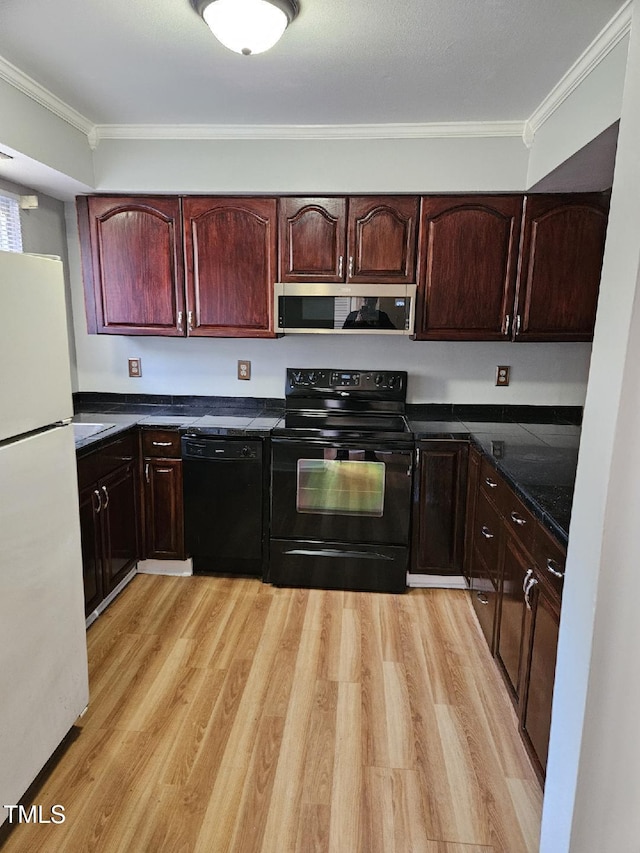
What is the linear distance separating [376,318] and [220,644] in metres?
1.79

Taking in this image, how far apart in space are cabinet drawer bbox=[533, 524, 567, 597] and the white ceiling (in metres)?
1.58

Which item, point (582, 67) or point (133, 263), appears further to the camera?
point (133, 263)

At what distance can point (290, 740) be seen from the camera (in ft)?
5.97

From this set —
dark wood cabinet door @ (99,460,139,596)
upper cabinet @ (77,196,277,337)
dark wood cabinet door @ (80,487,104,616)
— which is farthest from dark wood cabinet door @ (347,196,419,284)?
dark wood cabinet door @ (80,487,104,616)

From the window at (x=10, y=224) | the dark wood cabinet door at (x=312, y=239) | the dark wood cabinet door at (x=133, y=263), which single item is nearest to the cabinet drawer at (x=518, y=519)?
the dark wood cabinet door at (x=312, y=239)

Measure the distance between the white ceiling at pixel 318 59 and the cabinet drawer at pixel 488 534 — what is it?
5.63 feet

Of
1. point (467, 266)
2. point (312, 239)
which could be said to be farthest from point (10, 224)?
point (467, 266)

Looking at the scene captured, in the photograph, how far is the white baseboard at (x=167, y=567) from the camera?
2967 mm

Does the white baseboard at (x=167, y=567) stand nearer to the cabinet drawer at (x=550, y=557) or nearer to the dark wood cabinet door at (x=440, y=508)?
the dark wood cabinet door at (x=440, y=508)

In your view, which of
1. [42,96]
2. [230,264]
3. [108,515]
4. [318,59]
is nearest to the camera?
[318,59]

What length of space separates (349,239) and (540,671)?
7.03 ft

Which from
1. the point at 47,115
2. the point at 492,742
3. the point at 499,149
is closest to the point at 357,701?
the point at 492,742

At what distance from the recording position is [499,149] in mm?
2559

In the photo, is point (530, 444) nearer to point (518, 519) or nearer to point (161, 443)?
point (518, 519)
